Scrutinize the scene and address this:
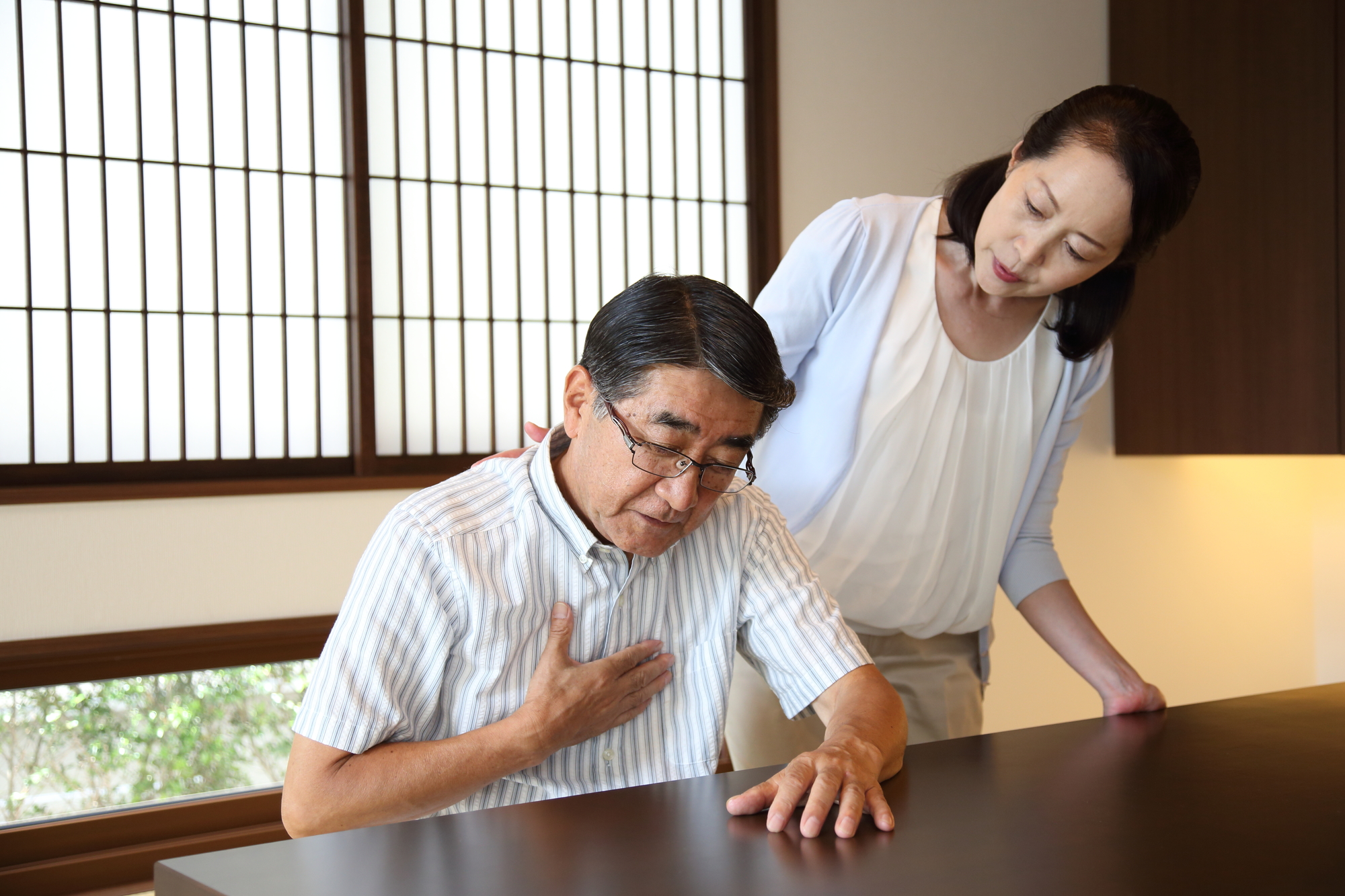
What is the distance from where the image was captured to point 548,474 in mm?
1251

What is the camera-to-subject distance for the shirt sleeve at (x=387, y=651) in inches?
41.5

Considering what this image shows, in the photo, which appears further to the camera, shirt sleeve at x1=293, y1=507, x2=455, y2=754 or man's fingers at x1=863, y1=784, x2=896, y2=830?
→ shirt sleeve at x1=293, y1=507, x2=455, y2=754

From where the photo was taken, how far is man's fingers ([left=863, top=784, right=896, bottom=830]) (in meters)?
0.89

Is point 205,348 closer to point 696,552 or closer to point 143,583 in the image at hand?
point 143,583

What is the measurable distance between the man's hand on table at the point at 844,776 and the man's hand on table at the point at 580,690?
213 mm

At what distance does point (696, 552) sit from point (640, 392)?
292 mm

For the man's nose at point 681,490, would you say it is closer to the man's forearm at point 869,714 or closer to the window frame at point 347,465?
the man's forearm at point 869,714

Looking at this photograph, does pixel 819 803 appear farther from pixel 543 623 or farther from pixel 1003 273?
pixel 1003 273

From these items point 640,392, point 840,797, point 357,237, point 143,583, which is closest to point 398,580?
point 640,392

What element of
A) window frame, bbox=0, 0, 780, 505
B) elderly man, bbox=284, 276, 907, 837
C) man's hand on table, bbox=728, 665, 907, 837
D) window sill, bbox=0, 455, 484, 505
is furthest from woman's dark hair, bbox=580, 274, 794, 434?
window frame, bbox=0, 0, 780, 505

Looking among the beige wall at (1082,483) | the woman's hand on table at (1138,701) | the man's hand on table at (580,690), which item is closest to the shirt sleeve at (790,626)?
the man's hand on table at (580,690)

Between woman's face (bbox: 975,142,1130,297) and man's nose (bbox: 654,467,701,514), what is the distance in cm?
52

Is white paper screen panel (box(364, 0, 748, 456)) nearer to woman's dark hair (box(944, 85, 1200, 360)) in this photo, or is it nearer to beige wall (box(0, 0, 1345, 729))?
beige wall (box(0, 0, 1345, 729))

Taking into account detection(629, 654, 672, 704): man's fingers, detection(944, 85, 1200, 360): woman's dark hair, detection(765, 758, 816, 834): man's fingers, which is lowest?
detection(765, 758, 816, 834): man's fingers
